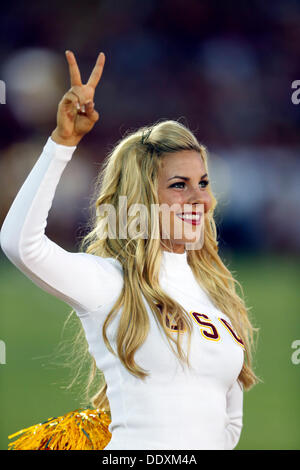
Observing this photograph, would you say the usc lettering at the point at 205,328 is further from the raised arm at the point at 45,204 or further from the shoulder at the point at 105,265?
the raised arm at the point at 45,204

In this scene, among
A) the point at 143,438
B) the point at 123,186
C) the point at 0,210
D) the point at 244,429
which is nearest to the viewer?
the point at 143,438

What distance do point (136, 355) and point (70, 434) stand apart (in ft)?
1.19

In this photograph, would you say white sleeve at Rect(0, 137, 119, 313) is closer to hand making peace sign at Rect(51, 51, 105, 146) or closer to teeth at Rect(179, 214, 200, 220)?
hand making peace sign at Rect(51, 51, 105, 146)

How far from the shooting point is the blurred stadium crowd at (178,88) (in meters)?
8.03

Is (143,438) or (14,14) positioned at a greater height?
(14,14)

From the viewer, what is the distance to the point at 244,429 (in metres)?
3.77

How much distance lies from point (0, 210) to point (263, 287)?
3.22 meters

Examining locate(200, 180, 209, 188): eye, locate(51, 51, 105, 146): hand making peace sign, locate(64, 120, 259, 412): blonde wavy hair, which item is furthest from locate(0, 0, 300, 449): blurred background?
locate(51, 51, 105, 146): hand making peace sign

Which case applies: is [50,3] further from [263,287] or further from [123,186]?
[123,186]

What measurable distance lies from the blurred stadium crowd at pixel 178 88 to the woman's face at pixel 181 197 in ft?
19.9

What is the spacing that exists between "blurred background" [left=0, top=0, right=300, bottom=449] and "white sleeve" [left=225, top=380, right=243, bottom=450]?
224 inches

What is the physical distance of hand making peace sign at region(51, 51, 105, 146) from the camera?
1.31 m
